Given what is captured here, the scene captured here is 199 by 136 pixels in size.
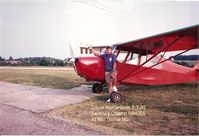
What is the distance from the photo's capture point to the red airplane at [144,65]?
7950 millimetres

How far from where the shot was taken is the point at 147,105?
6496mm

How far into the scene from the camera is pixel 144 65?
361 inches

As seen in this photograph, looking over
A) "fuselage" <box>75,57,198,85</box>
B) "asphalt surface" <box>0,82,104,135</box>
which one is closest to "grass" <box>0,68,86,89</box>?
"fuselage" <box>75,57,198,85</box>

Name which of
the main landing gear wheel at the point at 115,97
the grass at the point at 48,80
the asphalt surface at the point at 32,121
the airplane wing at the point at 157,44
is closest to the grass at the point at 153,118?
the main landing gear wheel at the point at 115,97

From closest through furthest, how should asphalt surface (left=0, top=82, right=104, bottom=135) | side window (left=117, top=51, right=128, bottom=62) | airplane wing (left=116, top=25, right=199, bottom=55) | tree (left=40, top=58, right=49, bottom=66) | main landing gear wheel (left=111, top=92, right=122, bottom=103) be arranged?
asphalt surface (left=0, top=82, right=104, bottom=135) < main landing gear wheel (left=111, top=92, right=122, bottom=103) < airplane wing (left=116, top=25, right=199, bottom=55) < side window (left=117, top=51, right=128, bottom=62) < tree (left=40, top=58, right=49, bottom=66)

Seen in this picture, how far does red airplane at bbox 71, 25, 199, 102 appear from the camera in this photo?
26.1ft

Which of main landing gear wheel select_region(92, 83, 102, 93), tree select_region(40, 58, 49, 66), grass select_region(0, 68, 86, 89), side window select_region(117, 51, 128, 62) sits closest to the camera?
side window select_region(117, 51, 128, 62)

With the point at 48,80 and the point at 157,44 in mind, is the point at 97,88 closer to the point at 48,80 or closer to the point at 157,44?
the point at 157,44

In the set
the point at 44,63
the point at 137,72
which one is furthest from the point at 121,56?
the point at 44,63

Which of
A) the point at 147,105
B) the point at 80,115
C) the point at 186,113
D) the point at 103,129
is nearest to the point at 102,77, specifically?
the point at 147,105

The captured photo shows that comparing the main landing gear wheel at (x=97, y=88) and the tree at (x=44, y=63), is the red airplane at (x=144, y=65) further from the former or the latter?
the tree at (x=44, y=63)

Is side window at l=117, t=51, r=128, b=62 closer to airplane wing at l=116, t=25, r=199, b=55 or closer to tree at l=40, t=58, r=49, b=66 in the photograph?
airplane wing at l=116, t=25, r=199, b=55

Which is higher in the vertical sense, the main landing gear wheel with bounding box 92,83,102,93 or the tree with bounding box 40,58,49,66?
the main landing gear wheel with bounding box 92,83,102,93

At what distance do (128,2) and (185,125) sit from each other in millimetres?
4945
